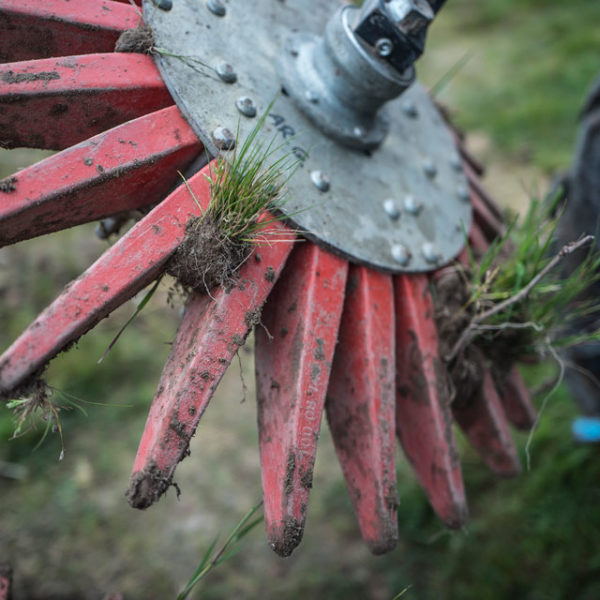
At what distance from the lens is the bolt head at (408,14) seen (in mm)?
1347

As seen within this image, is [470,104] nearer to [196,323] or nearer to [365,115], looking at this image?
[365,115]

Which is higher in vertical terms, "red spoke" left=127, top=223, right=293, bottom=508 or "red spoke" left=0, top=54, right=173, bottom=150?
"red spoke" left=0, top=54, right=173, bottom=150

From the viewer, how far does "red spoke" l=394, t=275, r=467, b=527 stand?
1.40 metres

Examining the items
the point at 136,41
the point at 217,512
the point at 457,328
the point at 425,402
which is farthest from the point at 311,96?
the point at 217,512

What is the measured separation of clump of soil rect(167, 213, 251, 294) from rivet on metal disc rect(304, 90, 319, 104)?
1.55 feet

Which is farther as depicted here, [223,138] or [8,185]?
[223,138]

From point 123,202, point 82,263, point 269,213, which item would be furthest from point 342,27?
Answer: point 82,263

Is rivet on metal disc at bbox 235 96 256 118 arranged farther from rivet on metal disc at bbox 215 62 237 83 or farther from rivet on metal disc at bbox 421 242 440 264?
rivet on metal disc at bbox 421 242 440 264

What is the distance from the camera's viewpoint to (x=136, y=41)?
1217mm

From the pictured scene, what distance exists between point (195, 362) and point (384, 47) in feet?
2.72

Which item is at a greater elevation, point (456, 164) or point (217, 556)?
point (456, 164)

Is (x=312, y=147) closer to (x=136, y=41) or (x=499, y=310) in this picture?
(x=136, y=41)

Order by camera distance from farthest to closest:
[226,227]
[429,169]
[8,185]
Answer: [429,169], [226,227], [8,185]

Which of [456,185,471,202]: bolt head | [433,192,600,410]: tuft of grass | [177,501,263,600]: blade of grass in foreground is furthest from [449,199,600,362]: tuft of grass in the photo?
[177,501,263,600]: blade of grass in foreground
